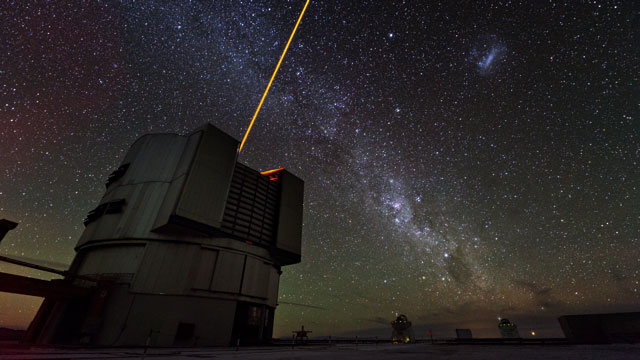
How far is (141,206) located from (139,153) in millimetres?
8043

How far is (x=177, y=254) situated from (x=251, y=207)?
359 inches

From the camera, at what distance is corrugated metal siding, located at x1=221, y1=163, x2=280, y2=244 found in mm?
27500

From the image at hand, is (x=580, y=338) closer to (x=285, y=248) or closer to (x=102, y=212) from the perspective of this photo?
(x=285, y=248)

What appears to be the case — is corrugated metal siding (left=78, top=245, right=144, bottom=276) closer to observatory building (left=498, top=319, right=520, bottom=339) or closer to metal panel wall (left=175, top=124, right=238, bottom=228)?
metal panel wall (left=175, top=124, right=238, bottom=228)

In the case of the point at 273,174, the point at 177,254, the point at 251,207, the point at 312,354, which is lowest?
the point at 312,354

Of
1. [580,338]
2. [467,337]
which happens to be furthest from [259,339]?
[467,337]

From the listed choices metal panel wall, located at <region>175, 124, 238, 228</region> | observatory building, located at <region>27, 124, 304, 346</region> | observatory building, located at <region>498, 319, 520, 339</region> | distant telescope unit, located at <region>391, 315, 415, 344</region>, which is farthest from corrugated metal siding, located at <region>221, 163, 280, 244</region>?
observatory building, located at <region>498, 319, 520, 339</region>

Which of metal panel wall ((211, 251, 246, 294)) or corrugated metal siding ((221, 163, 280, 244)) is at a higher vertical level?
corrugated metal siding ((221, 163, 280, 244))

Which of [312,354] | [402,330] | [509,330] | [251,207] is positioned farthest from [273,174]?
[509,330]

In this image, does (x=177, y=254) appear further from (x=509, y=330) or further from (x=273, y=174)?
(x=509, y=330)

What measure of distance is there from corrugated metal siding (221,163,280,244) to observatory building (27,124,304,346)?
125mm

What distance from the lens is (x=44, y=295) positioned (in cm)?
1841

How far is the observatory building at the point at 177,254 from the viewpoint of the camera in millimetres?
20062

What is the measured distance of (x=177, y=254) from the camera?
898 inches
